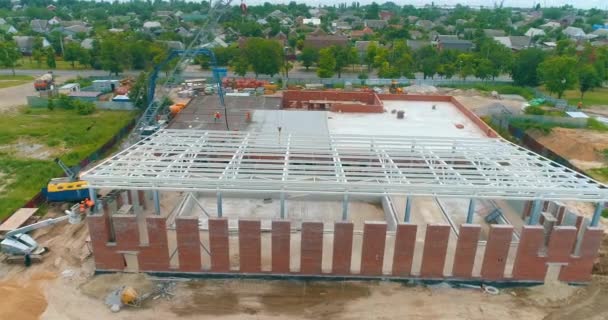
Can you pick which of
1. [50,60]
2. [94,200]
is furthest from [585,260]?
[50,60]

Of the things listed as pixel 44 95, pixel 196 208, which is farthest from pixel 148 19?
pixel 196 208

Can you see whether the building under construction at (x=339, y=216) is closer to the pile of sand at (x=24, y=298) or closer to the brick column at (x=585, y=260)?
the brick column at (x=585, y=260)

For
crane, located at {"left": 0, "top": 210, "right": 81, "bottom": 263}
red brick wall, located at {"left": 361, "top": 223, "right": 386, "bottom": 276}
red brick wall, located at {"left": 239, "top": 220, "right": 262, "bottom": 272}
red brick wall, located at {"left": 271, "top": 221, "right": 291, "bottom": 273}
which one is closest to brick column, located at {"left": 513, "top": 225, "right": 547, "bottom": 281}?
red brick wall, located at {"left": 361, "top": 223, "right": 386, "bottom": 276}

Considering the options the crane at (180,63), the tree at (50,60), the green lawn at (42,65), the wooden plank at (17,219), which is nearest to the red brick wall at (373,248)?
the wooden plank at (17,219)

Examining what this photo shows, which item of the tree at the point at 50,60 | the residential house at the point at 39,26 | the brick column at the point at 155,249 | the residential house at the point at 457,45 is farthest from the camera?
the residential house at the point at 39,26

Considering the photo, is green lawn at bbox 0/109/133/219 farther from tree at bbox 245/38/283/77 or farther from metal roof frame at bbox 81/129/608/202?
tree at bbox 245/38/283/77

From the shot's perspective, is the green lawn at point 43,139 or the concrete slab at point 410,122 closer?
the green lawn at point 43,139

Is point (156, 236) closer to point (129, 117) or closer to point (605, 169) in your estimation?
point (129, 117)

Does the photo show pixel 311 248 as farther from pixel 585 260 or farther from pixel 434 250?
pixel 585 260
